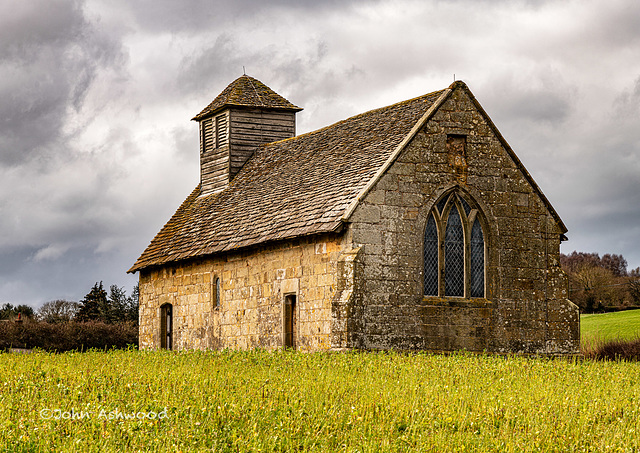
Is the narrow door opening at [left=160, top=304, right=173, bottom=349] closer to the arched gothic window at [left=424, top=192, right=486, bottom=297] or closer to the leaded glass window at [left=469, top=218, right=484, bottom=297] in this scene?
the arched gothic window at [left=424, top=192, right=486, bottom=297]

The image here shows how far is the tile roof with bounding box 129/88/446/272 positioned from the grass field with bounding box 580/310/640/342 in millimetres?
13953

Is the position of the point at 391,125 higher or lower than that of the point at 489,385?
higher

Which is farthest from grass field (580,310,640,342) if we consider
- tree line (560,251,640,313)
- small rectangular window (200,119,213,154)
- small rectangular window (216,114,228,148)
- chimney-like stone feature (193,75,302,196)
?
small rectangular window (200,119,213,154)

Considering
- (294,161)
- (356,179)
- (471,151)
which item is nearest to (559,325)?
(471,151)

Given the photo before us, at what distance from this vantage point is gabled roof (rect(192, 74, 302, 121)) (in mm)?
32719

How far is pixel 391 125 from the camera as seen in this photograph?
23719 mm

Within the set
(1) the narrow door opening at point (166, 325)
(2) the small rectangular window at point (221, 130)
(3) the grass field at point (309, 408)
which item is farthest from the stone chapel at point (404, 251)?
(2) the small rectangular window at point (221, 130)

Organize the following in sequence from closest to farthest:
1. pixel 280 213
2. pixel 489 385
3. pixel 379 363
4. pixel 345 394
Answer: pixel 345 394 → pixel 489 385 → pixel 379 363 → pixel 280 213

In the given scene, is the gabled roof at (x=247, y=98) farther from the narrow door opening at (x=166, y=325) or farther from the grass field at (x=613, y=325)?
the grass field at (x=613, y=325)

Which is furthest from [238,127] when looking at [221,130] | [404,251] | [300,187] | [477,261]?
[477,261]

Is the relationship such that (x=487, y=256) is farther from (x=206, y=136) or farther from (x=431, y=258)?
(x=206, y=136)

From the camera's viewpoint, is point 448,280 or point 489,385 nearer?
point 489,385

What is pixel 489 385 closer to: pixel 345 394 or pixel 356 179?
pixel 345 394

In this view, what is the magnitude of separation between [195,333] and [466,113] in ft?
35.6
